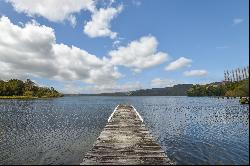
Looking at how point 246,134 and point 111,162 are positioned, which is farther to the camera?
point 246,134

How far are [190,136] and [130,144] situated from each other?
1296 cm

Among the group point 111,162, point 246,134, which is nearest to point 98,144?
point 111,162

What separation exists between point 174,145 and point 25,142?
15.8 metres

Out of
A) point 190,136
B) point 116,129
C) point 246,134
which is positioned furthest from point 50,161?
point 246,134

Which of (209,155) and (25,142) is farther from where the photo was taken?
(25,142)

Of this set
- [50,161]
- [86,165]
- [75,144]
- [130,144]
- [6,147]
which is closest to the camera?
[86,165]

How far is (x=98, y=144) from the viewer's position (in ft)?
80.9

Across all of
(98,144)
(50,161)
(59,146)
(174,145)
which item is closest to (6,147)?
(59,146)

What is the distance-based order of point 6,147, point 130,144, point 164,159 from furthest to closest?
1. point 6,147
2. point 130,144
3. point 164,159

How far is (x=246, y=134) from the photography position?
35875 mm

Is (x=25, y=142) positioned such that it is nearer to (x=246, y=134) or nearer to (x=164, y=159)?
(x=164, y=159)

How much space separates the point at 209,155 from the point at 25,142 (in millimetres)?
19021

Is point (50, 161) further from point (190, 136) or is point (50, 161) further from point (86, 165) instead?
point (190, 136)

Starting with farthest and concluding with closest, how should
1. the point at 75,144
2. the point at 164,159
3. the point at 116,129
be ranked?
1. the point at 116,129
2. the point at 75,144
3. the point at 164,159
